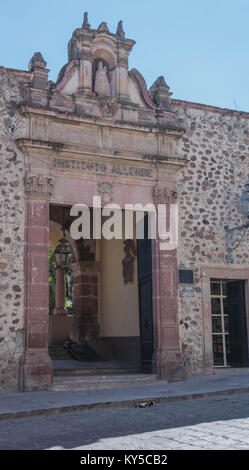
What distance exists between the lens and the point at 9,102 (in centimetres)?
973

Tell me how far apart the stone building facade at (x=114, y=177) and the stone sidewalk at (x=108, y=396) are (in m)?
0.73

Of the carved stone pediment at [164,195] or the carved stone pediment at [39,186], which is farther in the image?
the carved stone pediment at [164,195]

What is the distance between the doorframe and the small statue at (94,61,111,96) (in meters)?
3.99

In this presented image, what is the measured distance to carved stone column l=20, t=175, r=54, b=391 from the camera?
29.3 ft

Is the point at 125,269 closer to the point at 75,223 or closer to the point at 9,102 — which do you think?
the point at 75,223

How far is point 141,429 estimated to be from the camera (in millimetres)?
5508

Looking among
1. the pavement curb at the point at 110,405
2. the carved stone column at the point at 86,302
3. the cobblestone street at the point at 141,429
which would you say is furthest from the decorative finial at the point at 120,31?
the cobblestone street at the point at 141,429

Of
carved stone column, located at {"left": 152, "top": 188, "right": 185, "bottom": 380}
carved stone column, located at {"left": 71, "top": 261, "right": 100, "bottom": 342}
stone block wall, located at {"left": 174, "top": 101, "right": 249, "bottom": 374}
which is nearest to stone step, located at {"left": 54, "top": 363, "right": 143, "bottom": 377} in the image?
carved stone column, located at {"left": 152, "top": 188, "right": 185, "bottom": 380}

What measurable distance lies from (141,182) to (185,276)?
80.4 inches

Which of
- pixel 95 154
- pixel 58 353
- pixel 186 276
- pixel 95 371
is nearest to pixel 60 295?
pixel 58 353

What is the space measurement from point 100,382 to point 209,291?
3037 millimetres

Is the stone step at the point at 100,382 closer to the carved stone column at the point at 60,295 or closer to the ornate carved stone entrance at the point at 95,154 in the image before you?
the ornate carved stone entrance at the point at 95,154

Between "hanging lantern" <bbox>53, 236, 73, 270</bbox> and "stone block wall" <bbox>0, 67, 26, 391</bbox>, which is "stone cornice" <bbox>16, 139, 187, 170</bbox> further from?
"hanging lantern" <bbox>53, 236, 73, 270</bbox>

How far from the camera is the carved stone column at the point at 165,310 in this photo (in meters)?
10.1
